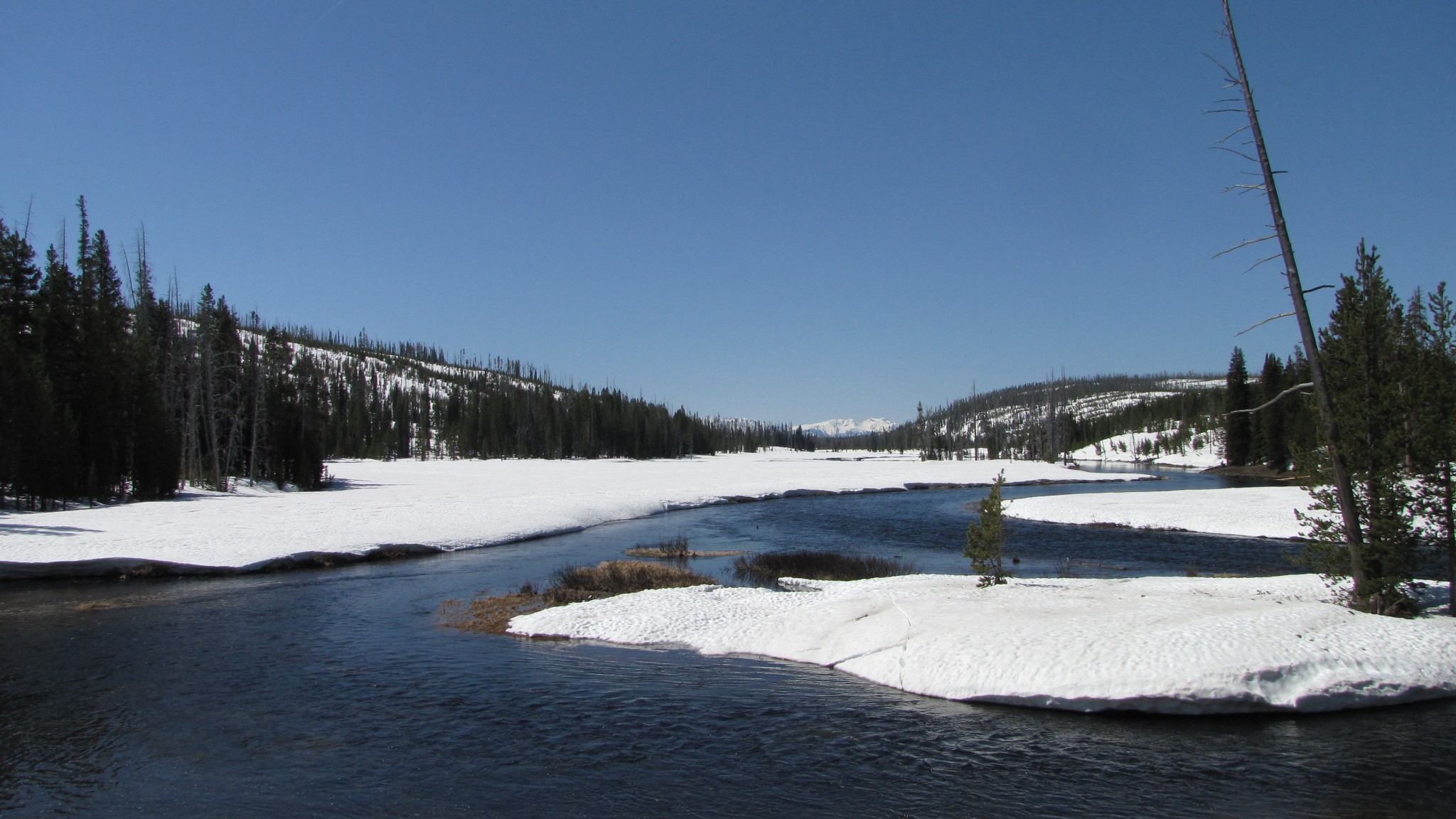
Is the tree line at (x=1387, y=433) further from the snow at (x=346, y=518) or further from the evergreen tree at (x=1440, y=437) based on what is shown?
the snow at (x=346, y=518)

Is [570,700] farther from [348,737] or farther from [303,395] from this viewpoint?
[303,395]

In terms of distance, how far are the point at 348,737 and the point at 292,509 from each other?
31.0 metres

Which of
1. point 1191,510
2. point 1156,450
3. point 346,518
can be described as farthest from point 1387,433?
point 1156,450

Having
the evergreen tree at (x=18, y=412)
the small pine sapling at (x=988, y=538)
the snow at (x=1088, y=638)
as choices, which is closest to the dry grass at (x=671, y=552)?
the snow at (x=1088, y=638)

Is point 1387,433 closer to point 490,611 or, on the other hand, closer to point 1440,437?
point 1440,437

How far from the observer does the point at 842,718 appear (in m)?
12.3

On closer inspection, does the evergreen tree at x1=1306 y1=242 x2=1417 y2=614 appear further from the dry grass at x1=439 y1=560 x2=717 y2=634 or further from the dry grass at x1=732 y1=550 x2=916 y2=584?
the dry grass at x1=439 y1=560 x2=717 y2=634

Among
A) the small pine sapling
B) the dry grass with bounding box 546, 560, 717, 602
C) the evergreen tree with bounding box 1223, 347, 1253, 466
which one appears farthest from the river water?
the evergreen tree with bounding box 1223, 347, 1253, 466

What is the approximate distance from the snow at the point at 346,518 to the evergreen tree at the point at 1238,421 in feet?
139

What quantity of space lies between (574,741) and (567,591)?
10.8 meters

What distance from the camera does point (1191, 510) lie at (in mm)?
41156

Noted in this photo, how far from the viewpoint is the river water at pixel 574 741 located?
931 centimetres

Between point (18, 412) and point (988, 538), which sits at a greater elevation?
point (18, 412)

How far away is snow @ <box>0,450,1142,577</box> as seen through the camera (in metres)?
26.4
